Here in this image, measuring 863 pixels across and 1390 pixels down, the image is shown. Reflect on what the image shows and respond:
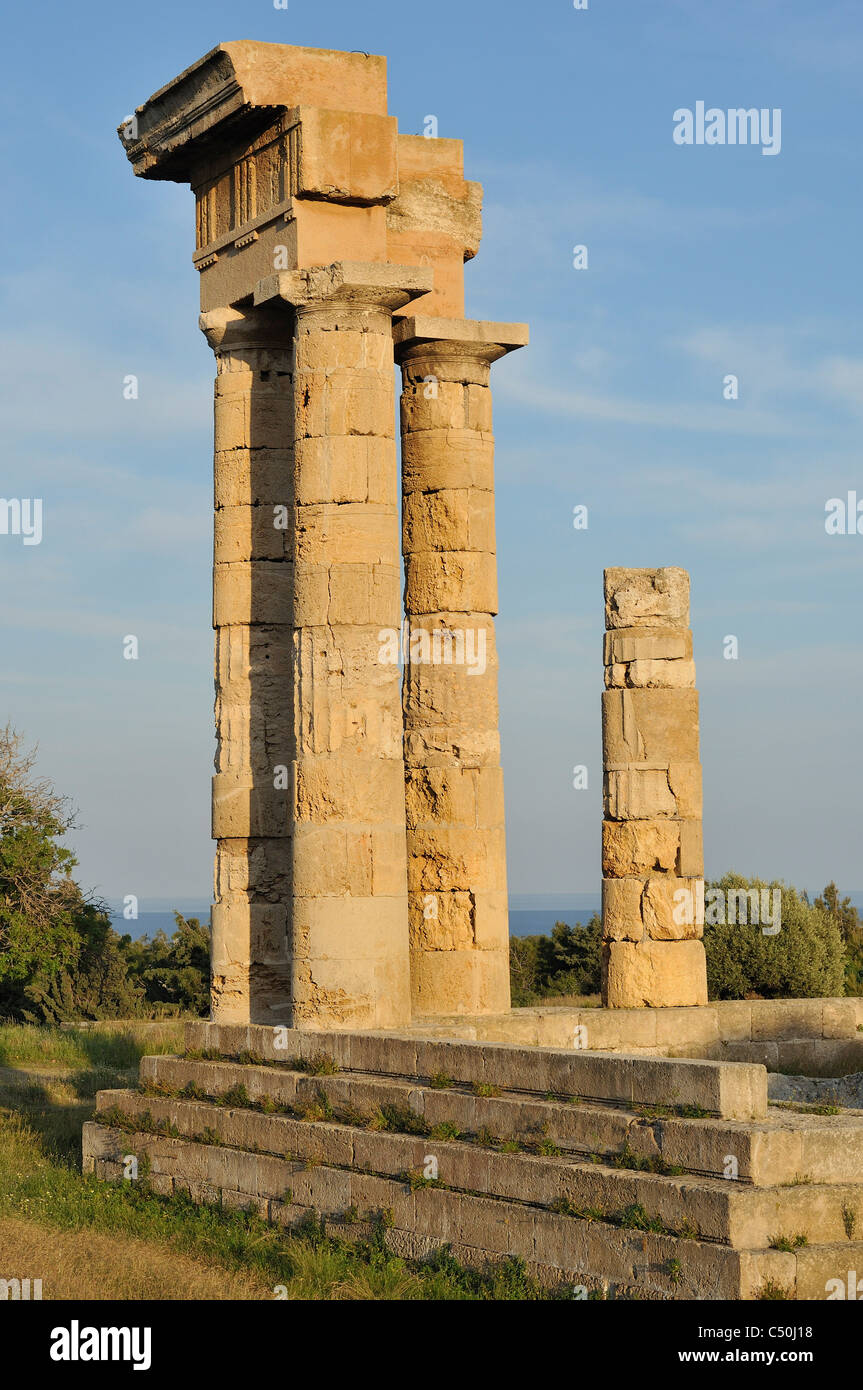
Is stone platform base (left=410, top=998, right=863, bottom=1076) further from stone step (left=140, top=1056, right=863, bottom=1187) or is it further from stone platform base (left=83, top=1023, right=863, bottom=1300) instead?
stone platform base (left=83, top=1023, right=863, bottom=1300)

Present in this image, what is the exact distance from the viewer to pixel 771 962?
2439cm

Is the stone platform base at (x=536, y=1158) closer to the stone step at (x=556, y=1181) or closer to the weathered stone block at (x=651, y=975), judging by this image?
the stone step at (x=556, y=1181)

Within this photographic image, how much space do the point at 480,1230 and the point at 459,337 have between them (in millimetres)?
8479

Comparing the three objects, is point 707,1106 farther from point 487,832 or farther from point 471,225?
point 471,225

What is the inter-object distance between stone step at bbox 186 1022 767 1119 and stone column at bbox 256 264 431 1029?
490mm

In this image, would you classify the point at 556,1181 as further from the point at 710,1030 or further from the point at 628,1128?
the point at 710,1030

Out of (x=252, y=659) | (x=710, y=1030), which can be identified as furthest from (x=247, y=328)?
(x=710, y=1030)

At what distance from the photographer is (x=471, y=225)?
54.1 ft

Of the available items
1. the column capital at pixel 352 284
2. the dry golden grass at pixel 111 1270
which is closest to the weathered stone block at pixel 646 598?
the column capital at pixel 352 284

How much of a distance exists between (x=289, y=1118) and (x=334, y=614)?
4.00 meters

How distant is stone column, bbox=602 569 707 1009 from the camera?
18781mm

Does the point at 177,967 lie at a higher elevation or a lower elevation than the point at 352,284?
lower

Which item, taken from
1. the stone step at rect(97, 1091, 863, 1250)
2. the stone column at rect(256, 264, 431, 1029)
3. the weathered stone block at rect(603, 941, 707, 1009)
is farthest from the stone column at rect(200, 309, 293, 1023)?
the weathered stone block at rect(603, 941, 707, 1009)
